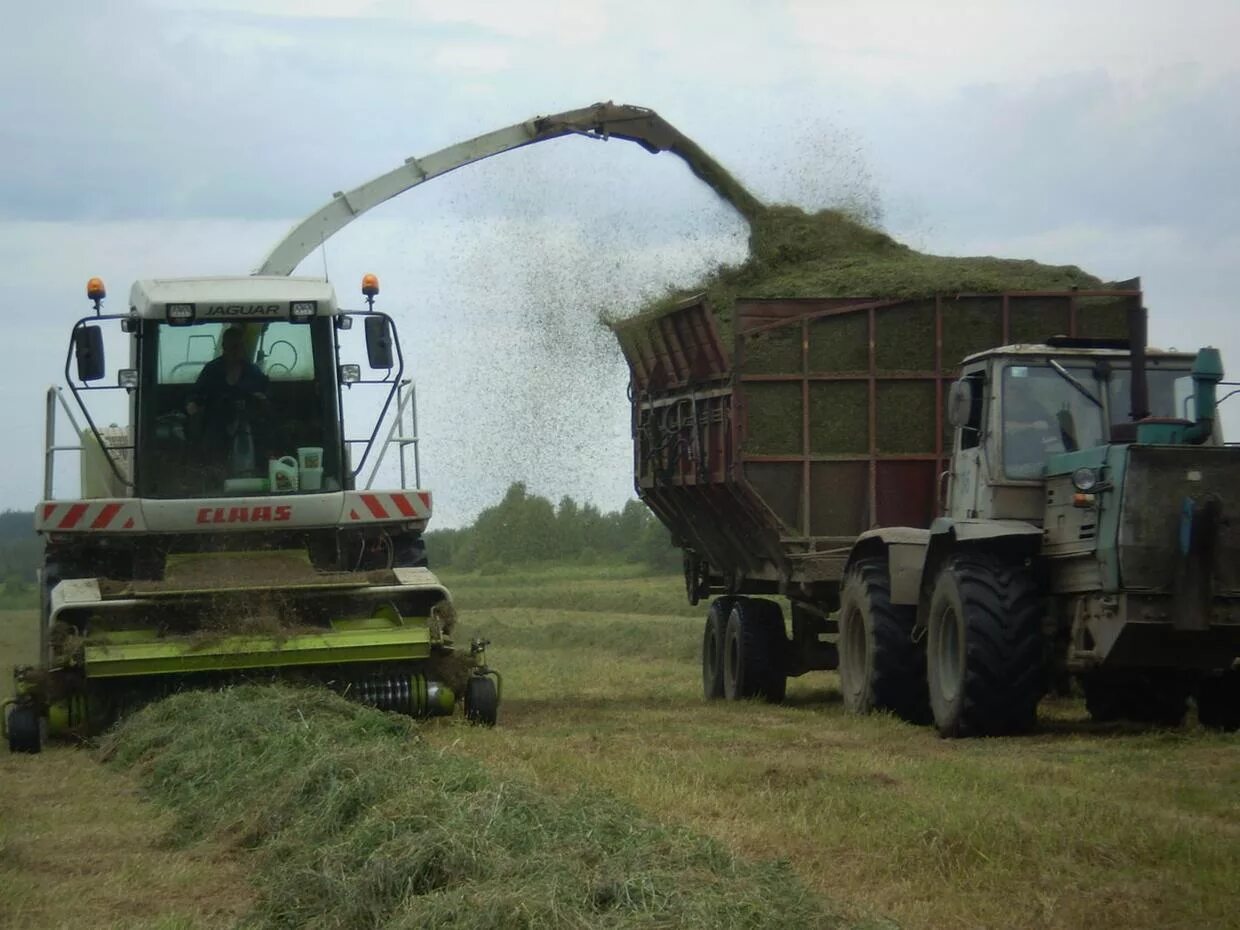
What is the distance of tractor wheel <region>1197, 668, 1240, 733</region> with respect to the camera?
10.9m

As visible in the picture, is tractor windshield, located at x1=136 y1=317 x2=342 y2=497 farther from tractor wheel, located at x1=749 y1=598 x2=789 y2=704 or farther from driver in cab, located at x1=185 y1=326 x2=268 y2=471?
tractor wheel, located at x1=749 y1=598 x2=789 y2=704

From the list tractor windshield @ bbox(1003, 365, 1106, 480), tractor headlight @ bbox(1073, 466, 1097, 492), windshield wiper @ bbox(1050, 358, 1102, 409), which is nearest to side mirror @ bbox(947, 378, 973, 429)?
tractor windshield @ bbox(1003, 365, 1106, 480)

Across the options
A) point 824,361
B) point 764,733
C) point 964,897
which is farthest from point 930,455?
point 964,897

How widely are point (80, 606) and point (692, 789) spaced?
4.52 metres

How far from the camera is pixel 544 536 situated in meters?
59.6

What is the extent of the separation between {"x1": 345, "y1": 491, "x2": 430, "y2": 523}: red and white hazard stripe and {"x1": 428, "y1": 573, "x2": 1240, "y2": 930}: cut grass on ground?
1.52 m

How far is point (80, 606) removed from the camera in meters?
10.8

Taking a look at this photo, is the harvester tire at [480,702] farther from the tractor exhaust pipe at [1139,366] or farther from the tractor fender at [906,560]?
the tractor exhaust pipe at [1139,366]

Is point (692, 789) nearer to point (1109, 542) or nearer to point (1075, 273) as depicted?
point (1109, 542)

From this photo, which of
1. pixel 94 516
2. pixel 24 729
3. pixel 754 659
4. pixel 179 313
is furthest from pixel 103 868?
pixel 754 659

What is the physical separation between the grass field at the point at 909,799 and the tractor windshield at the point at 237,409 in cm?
211

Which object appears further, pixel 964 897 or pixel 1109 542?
pixel 1109 542

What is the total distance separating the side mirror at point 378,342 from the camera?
463 inches

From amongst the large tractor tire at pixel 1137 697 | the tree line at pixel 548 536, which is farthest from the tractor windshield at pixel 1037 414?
the tree line at pixel 548 536
